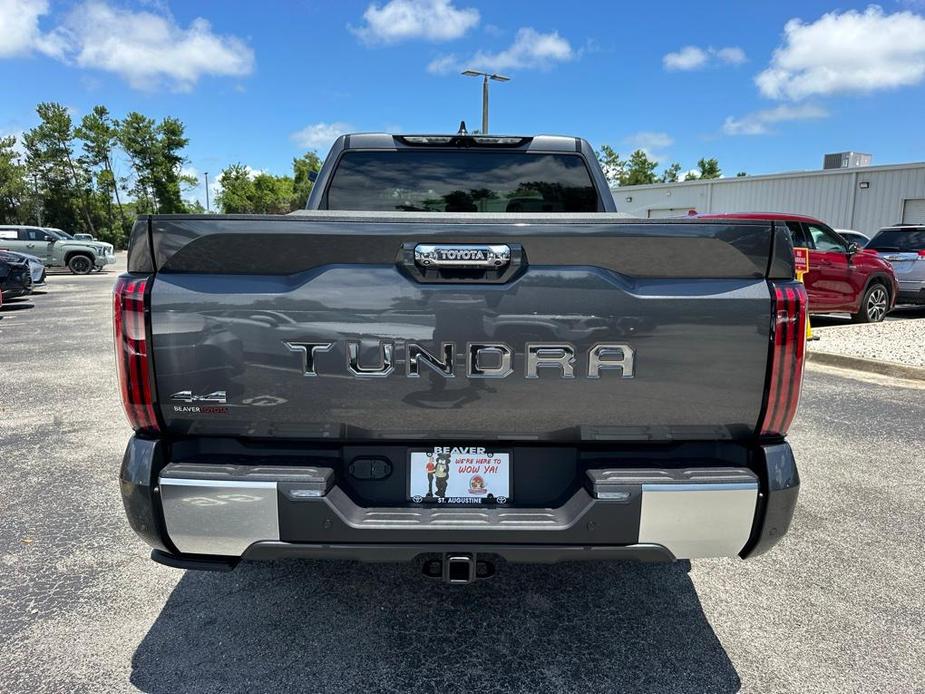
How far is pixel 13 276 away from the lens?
47.7ft

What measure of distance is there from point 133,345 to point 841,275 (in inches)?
467

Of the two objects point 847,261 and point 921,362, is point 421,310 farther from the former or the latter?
point 847,261

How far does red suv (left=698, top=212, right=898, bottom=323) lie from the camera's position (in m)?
10.9

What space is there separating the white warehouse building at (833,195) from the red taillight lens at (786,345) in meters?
17.8

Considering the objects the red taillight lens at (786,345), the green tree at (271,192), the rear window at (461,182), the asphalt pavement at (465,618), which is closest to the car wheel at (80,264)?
the asphalt pavement at (465,618)

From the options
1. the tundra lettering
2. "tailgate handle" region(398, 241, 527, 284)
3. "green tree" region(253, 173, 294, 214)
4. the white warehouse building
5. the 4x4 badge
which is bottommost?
the 4x4 badge

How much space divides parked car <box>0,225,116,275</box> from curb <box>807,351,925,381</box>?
25913mm

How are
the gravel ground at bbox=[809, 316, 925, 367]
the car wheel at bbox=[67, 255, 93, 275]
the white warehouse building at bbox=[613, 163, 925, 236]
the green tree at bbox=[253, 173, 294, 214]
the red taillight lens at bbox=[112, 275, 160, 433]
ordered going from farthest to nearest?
the green tree at bbox=[253, 173, 294, 214]
the car wheel at bbox=[67, 255, 93, 275]
the white warehouse building at bbox=[613, 163, 925, 236]
the gravel ground at bbox=[809, 316, 925, 367]
the red taillight lens at bbox=[112, 275, 160, 433]

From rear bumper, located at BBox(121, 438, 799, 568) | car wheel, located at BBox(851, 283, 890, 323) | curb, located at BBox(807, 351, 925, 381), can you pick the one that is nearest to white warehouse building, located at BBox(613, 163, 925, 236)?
car wheel, located at BBox(851, 283, 890, 323)

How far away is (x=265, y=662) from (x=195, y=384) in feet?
3.81

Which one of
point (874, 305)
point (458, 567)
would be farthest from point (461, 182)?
point (874, 305)

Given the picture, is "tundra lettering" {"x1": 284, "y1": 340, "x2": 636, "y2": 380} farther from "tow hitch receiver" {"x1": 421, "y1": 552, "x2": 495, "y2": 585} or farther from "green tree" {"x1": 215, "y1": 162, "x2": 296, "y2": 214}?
"green tree" {"x1": 215, "y1": 162, "x2": 296, "y2": 214}

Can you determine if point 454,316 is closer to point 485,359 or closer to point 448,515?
point 485,359

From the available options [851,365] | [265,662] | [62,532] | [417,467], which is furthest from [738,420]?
[851,365]
